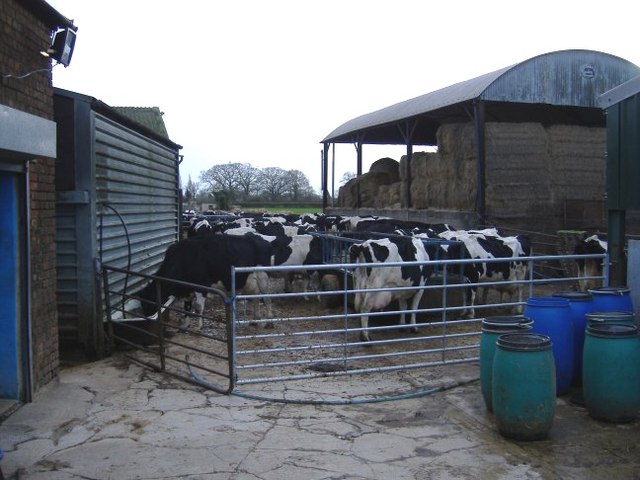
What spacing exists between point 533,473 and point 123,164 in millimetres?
7333

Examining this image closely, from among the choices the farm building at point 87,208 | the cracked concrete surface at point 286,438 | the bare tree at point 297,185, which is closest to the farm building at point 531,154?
the farm building at point 87,208

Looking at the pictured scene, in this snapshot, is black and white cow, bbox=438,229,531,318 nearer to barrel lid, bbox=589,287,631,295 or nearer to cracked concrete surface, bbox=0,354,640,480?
barrel lid, bbox=589,287,631,295

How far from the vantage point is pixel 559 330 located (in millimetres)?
6207

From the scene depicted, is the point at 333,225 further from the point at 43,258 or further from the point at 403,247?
the point at 43,258

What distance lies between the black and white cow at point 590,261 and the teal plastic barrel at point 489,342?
257 inches

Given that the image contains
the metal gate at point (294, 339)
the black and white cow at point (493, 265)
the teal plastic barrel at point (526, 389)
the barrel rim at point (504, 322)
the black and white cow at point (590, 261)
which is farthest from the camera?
the black and white cow at point (590, 261)

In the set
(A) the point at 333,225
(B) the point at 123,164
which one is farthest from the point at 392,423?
(A) the point at 333,225

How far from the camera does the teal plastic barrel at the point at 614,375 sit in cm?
546

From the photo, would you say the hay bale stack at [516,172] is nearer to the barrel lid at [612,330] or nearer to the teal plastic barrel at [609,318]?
the teal plastic barrel at [609,318]

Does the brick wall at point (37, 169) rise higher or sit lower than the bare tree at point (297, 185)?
lower

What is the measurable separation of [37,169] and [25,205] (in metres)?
0.50

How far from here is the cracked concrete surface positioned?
4.52 metres

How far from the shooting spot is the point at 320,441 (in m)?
5.10

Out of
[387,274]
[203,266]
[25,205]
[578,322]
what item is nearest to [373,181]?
[203,266]
